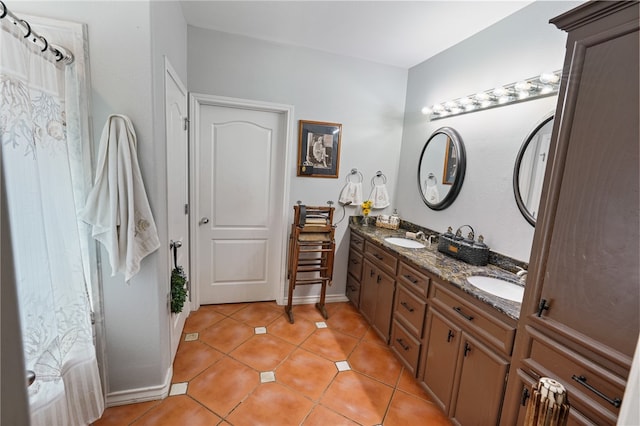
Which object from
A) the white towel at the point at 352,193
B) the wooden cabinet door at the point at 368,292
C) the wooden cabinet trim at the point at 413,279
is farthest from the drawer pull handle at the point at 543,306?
the white towel at the point at 352,193

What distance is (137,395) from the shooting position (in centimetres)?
172

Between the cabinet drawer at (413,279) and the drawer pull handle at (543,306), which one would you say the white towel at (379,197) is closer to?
the cabinet drawer at (413,279)

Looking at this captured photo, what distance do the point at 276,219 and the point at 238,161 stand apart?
695 millimetres

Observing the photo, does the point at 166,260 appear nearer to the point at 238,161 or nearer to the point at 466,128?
the point at 238,161

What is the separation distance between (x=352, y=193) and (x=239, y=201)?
1.16 metres

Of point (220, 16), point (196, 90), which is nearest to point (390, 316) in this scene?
point (196, 90)

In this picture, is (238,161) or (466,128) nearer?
(466,128)

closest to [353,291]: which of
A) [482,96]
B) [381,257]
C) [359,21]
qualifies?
[381,257]

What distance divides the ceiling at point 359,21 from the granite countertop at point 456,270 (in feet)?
5.66

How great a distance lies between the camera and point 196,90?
2463mm

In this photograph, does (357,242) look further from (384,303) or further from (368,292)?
(384,303)

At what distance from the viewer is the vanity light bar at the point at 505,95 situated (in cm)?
165

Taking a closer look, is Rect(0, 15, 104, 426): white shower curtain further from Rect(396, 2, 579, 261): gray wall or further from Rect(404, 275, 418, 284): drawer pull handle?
Rect(396, 2, 579, 261): gray wall

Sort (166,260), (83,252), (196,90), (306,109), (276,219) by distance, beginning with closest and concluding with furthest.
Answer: (83,252) < (166,260) < (196,90) < (306,109) < (276,219)
